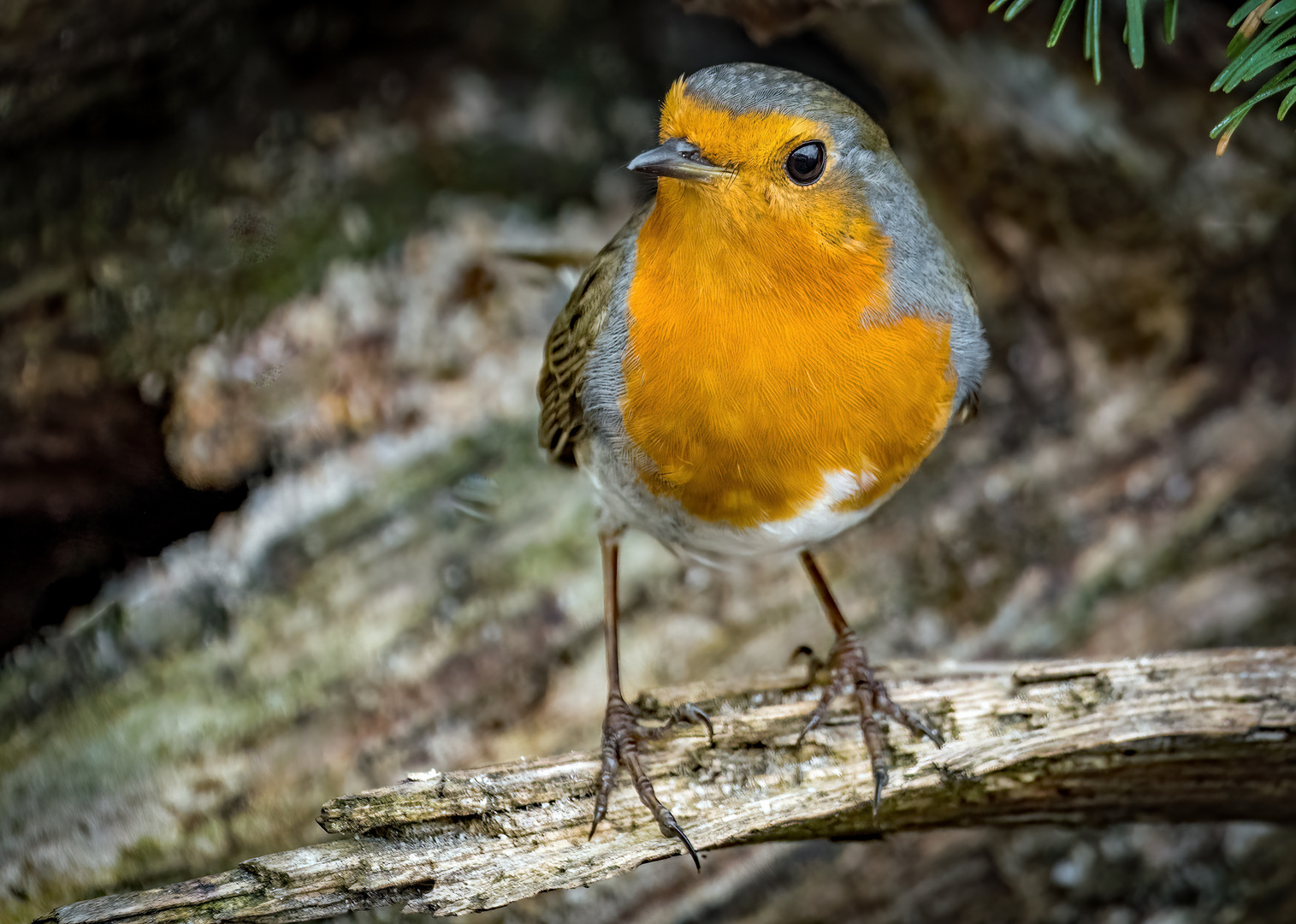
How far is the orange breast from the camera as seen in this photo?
2285mm

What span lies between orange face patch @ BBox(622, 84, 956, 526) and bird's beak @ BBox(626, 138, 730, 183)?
0.07 ft

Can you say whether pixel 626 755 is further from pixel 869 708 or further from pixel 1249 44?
pixel 1249 44

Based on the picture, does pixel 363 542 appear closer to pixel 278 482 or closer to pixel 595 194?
pixel 278 482

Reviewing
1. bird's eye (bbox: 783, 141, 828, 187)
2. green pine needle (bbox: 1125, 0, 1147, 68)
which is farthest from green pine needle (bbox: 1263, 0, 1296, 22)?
bird's eye (bbox: 783, 141, 828, 187)

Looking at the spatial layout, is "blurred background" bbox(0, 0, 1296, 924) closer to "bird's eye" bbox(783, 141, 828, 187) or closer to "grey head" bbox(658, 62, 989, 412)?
"grey head" bbox(658, 62, 989, 412)

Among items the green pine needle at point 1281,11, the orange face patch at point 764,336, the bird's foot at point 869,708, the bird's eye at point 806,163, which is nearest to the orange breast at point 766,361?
the orange face patch at point 764,336

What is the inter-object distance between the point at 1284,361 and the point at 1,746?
4613 millimetres

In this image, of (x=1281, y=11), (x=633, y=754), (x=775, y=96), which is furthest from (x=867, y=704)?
(x=1281, y=11)

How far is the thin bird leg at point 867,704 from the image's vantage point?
2.56 metres

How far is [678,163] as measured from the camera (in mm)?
2160

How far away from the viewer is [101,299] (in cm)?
411

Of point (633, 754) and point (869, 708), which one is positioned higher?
point (869, 708)

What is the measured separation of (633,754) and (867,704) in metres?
0.61

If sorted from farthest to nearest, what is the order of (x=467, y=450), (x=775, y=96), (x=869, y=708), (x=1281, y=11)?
(x=467, y=450)
(x=869, y=708)
(x=775, y=96)
(x=1281, y=11)
